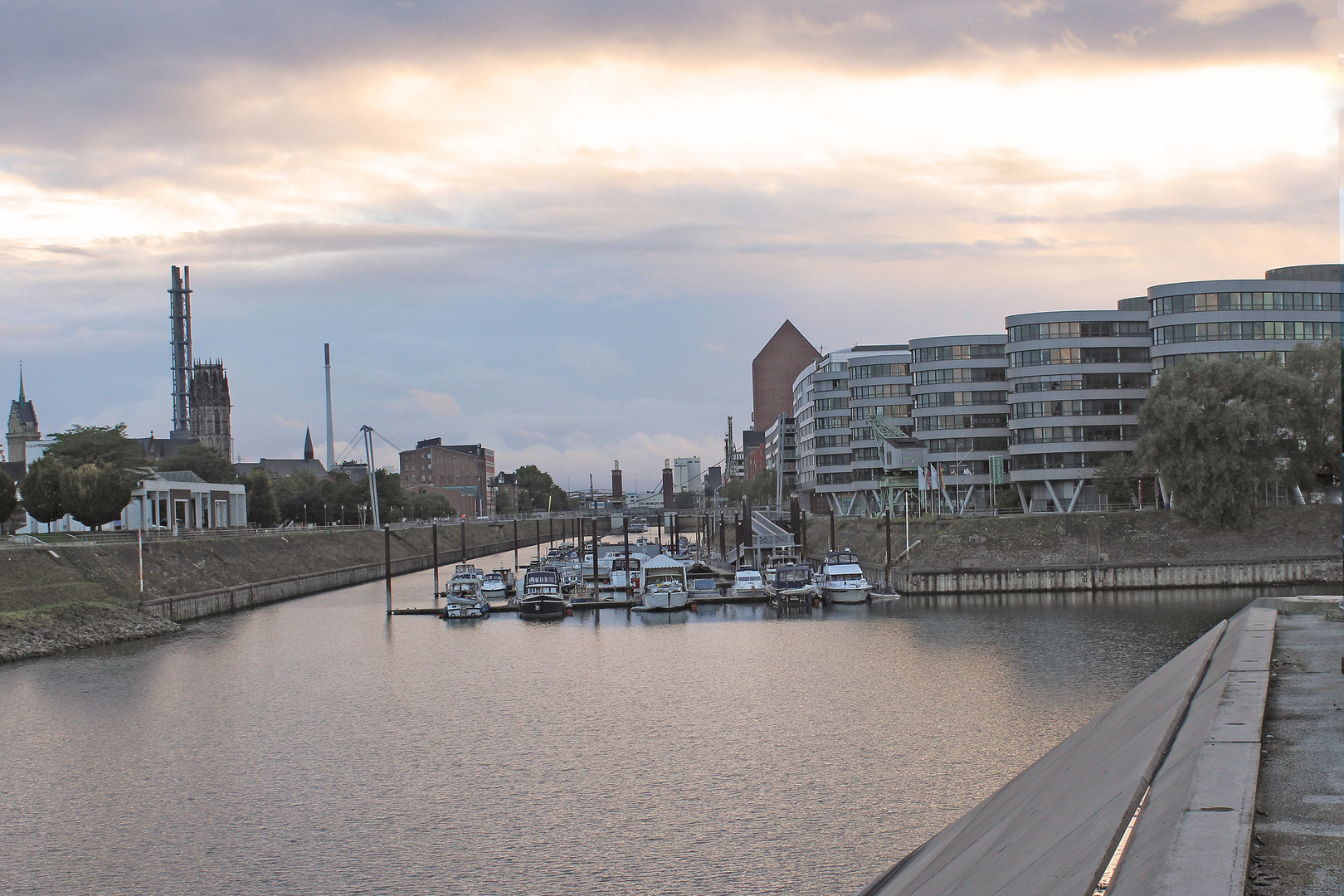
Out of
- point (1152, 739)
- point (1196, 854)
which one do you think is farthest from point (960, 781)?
point (1196, 854)

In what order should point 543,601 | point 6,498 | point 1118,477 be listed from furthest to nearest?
point 1118,477 → point 6,498 → point 543,601

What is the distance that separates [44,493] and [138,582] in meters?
22.7

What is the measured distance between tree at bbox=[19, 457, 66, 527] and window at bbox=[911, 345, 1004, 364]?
285 ft

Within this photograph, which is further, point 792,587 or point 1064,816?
point 792,587

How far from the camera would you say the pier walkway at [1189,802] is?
9484 millimetres

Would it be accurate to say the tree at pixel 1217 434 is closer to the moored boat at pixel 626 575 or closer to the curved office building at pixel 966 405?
the curved office building at pixel 966 405

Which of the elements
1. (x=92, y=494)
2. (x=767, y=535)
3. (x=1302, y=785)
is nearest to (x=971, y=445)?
(x=767, y=535)

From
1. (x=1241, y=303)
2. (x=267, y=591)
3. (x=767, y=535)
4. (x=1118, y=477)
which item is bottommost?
(x=267, y=591)

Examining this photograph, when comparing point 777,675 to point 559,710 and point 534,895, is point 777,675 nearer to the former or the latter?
point 559,710

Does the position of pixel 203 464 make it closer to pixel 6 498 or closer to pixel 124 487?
pixel 124 487

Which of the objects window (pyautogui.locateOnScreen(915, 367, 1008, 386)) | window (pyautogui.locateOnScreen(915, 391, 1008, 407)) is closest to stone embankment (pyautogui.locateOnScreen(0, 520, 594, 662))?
window (pyautogui.locateOnScreen(915, 391, 1008, 407))

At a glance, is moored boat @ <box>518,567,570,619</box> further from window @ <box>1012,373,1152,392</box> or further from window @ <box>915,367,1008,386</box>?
window @ <box>915,367,1008,386</box>

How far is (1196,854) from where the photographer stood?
9336mm

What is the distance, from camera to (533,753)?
3556cm
